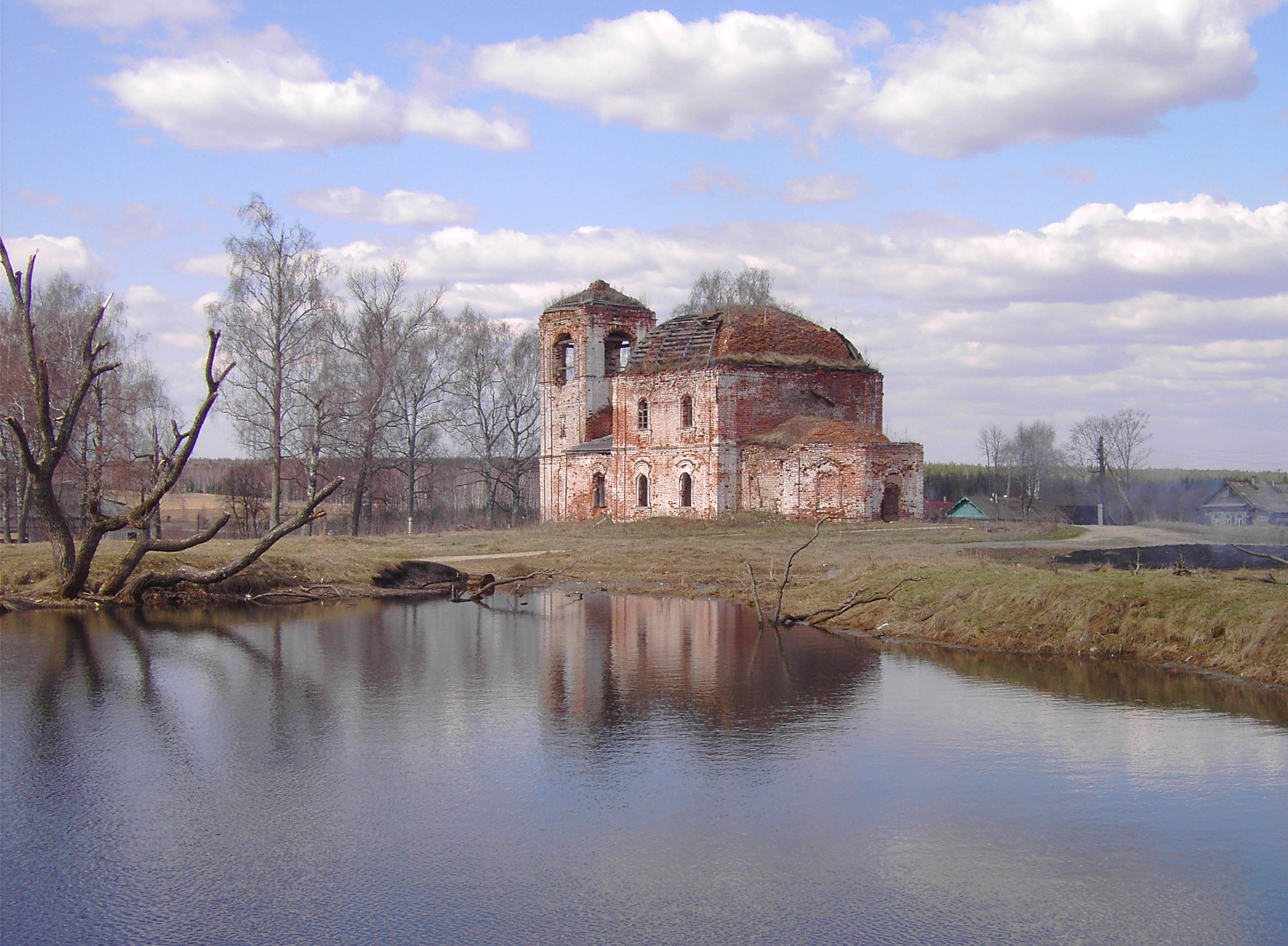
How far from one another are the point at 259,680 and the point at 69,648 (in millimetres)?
3677

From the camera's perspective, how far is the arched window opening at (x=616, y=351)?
5022 centimetres

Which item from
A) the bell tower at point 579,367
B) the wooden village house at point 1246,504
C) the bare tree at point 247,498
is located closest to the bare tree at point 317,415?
the bare tree at point 247,498

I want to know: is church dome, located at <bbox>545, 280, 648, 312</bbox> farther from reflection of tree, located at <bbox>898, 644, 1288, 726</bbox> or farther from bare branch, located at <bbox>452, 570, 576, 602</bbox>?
reflection of tree, located at <bbox>898, 644, 1288, 726</bbox>

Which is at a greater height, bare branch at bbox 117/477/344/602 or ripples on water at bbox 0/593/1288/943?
bare branch at bbox 117/477/344/602

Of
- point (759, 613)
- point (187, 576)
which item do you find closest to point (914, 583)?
point (759, 613)

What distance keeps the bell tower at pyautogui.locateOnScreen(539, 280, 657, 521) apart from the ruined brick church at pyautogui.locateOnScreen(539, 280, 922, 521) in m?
0.16

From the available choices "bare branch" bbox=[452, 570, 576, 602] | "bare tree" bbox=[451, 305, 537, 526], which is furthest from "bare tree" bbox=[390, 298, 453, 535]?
"bare branch" bbox=[452, 570, 576, 602]

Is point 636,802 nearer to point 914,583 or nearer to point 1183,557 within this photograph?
point 914,583

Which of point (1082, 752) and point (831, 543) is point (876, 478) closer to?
point (831, 543)

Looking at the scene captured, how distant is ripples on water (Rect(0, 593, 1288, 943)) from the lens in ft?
21.0

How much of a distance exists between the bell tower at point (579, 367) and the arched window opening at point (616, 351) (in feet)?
0.10

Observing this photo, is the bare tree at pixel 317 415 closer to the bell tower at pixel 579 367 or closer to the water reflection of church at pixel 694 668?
the bell tower at pixel 579 367

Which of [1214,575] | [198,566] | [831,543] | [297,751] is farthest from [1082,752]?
[831,543]

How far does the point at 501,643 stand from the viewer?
1638 centimetres
